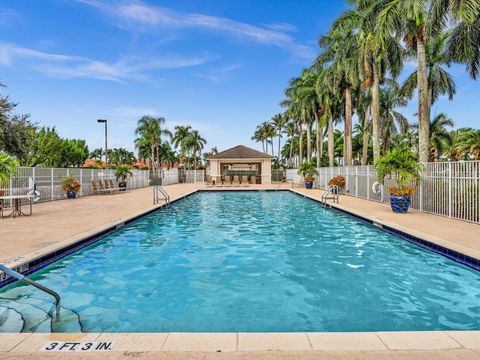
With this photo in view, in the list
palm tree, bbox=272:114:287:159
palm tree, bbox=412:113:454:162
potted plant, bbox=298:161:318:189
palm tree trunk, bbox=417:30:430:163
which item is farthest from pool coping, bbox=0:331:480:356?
palm tree, bbox=272:114:287:159

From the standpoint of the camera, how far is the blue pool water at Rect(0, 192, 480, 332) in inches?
153

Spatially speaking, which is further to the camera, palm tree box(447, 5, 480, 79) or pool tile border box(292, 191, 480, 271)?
palm tree box(447, 5, 480, 79)

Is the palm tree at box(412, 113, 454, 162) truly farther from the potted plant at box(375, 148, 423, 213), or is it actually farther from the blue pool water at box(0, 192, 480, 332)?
the blue pool water at box(0, 192, 480, 332)

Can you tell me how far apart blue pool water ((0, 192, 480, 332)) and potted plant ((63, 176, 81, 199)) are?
38.0 feet

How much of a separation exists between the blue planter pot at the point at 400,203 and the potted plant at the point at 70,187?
16.3 m

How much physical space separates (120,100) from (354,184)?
81.7ft

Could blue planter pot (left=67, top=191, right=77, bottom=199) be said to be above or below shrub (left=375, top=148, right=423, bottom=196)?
below

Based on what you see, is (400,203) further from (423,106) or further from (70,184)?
(70,184)

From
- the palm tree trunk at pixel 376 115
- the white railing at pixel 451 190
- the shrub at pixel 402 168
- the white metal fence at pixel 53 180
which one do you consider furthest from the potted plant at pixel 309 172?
the white metal fence at pixel 53 180

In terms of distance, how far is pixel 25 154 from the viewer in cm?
2244

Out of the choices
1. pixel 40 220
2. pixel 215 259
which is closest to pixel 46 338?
pixel 215 259

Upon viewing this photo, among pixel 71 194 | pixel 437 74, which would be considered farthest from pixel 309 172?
pixel 71 194

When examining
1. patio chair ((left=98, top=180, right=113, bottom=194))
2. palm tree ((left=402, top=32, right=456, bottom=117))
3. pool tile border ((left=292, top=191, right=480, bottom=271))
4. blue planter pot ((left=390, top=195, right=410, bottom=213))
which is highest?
palm tree ((left=402, top=32, right=456, bottom=117))

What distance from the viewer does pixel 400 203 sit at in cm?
1153
